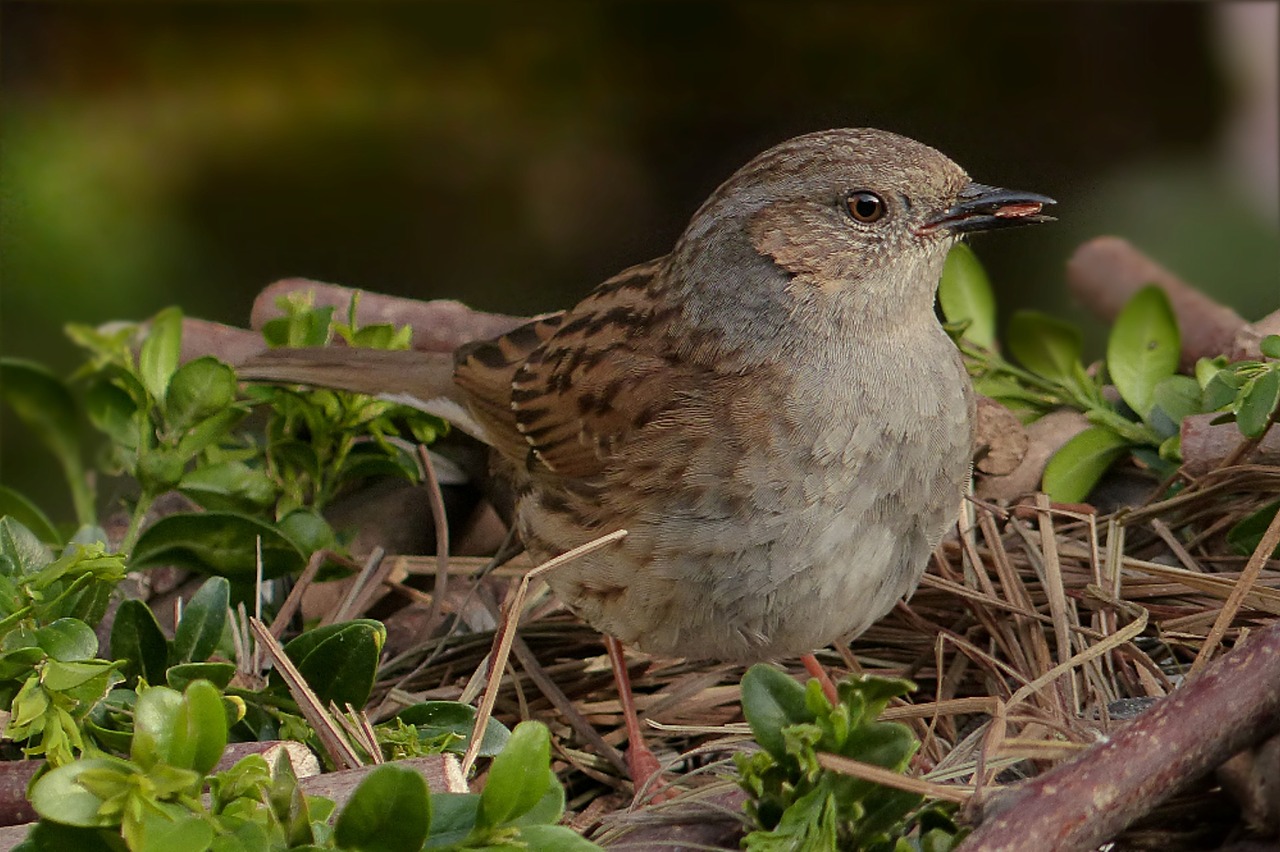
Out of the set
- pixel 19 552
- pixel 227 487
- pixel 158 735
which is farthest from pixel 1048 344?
pixel 158 735

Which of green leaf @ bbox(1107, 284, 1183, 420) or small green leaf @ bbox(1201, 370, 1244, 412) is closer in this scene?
small green leaf @ bbox(1201, 370, 1244, 412)

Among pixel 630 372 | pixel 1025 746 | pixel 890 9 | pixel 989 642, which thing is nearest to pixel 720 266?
pixel 630 372

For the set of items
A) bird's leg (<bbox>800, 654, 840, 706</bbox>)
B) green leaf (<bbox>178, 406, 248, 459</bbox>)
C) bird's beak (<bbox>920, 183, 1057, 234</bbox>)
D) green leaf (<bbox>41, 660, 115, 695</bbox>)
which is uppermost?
bird's beak (<bbox>920, 183, 1057, 234</bbox>)

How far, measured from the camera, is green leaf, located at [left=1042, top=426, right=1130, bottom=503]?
3.21 meters

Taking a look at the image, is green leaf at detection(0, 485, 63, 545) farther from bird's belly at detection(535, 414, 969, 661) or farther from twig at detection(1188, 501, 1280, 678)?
twig at detection(1188, 501, 1280, 678)

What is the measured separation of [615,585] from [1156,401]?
1129 mm

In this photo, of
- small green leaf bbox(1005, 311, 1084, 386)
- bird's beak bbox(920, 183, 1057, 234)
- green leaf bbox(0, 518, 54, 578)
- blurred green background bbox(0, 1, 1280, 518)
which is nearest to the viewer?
green leaf bbox(0, 518, 54, 578)

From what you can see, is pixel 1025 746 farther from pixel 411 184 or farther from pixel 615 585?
pixel 411 184

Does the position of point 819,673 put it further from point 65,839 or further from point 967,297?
point 65,839

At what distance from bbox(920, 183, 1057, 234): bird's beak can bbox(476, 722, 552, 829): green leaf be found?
1294mm

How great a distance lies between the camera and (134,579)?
317 centimetres

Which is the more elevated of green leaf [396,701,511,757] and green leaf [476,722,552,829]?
green leaf [476,722,552,829]

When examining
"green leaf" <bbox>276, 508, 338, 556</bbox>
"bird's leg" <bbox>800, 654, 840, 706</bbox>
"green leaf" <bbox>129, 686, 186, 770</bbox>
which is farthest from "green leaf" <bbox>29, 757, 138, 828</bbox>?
"bird's leg" <bbox>800, 654, 840, 706</bbox>

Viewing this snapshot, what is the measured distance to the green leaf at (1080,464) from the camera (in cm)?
321
